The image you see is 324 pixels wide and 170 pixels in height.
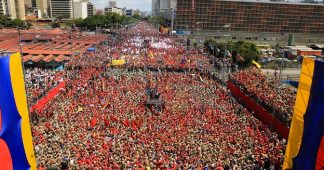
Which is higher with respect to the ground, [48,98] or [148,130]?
[48,98]

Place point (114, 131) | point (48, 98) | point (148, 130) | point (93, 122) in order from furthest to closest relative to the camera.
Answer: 1. point (48, 98)
2. point (93, 122)
3. point (148, 130)
4. point (114, 131)

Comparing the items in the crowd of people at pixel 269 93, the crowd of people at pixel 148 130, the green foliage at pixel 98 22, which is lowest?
the crowd of people at pixel 148 130

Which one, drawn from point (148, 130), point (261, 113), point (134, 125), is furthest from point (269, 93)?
point (134, 125)

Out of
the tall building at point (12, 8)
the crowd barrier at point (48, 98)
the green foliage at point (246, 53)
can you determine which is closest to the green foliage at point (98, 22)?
the tall building at point (12, 8)

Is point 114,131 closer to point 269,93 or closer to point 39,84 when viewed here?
point 269,93

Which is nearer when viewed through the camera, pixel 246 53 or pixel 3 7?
pixel 246 53

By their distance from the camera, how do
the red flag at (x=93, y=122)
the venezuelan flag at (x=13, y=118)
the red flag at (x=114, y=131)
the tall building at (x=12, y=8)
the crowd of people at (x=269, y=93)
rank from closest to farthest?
the venezuelan flag at (x=13, y=118), the red flag at (x=114, y=131), the red flag at (x=93, y=122), the crowd of people at (x=269, y=93), the tall building at (x=12, y=8)

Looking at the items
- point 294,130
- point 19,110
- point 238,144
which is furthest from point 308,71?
point 19,110

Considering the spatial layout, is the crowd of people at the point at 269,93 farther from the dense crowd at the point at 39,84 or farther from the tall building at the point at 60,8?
the tall building at the point at 60,8
